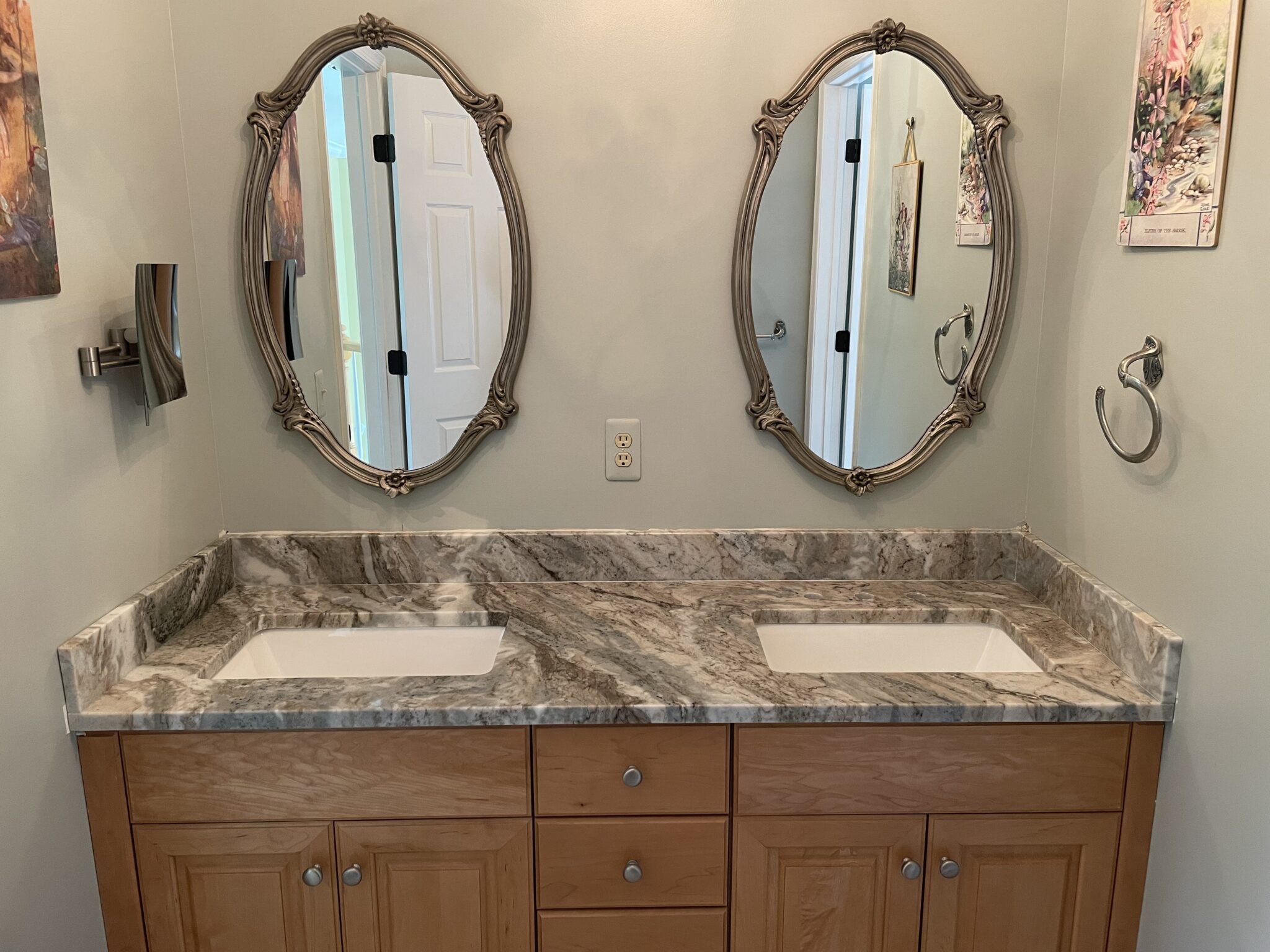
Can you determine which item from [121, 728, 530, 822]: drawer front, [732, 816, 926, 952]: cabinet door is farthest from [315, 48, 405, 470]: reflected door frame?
[732, 816, 926, 952]: cabinet door

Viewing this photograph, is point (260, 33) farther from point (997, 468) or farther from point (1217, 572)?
point (1217, 572)

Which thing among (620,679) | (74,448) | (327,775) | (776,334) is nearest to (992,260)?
(776,334)

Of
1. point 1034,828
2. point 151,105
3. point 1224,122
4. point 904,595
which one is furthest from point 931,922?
point 151,105

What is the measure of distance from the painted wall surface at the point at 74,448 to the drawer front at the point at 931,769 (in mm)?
1001

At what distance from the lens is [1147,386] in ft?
4.71

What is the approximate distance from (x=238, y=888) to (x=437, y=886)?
0.32 metres

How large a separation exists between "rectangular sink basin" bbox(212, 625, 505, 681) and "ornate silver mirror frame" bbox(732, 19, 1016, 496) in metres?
0.68

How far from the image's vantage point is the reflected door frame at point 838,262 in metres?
1.72

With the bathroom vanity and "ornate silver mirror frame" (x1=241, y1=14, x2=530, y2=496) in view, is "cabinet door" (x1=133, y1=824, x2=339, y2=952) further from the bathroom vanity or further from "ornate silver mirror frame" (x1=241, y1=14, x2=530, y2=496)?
"ornate silver mirror frame" (x1=241, y1=14, x2=530, y2=496)

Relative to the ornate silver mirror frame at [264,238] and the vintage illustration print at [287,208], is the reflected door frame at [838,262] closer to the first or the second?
the ornate silver mirror frame at [264,238]

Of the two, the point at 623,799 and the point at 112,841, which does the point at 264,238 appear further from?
the point at 623,799

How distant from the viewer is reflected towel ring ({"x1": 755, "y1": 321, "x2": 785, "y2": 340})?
1790mm

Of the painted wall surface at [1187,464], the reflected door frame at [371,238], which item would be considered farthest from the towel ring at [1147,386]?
the reflected door frame at [371,238]

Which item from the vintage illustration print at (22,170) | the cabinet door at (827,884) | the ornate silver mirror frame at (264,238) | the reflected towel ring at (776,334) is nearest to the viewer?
the vintage illustration print at (22,170)
